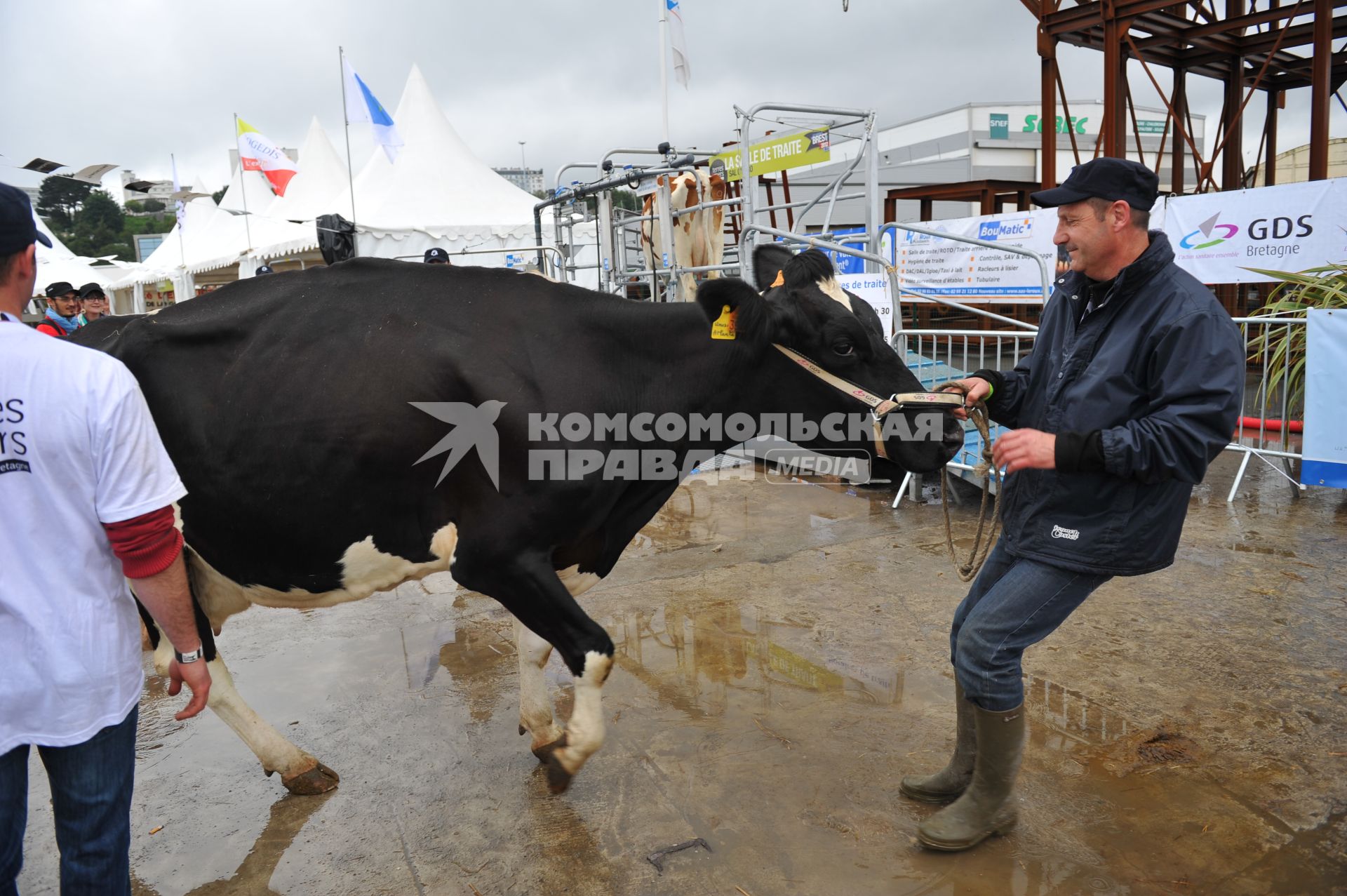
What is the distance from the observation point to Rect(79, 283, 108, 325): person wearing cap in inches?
341

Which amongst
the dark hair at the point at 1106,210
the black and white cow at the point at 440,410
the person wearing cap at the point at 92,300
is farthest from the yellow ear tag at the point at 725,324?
the person wearing cap at the point at 92,300

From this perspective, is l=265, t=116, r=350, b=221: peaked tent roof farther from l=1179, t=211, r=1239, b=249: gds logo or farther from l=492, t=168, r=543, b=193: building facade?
l=492, t=168, r=543, b=193: building facade

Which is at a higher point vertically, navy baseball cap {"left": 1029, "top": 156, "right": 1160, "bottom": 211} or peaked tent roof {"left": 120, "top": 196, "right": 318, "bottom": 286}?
peaked tent roof {"left": 120, "top": 196, "right": 318, "bottom": 286}

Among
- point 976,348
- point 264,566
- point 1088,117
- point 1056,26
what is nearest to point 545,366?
point 264,566

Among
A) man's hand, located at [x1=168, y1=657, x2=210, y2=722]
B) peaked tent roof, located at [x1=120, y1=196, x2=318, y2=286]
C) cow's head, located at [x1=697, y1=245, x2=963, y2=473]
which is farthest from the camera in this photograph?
peaked tent roof, located at [x1=120, y1=196, x2=318, y2=286]

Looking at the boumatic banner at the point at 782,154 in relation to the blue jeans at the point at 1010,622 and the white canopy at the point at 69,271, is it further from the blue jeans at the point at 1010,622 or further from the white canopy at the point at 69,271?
the white canopy at the point at 69,271

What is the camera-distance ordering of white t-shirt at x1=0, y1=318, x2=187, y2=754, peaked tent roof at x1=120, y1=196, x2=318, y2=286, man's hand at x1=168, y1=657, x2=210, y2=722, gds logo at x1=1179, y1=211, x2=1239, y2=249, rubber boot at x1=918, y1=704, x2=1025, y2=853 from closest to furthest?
white t-shirt at x1=0, y1=318, x2=187, y2=754
man's hand at x1=168, y1=657, x2=210, y2=722
rubber boot at x1=918, y1=704, x2=1025, y2=853
gds logo at x1=1179, y1=211, x2=1239, y2=249
peaked tent roof at x1=120, y1=196, x2=318, y2=286

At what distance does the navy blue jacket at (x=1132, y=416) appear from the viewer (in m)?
2.08

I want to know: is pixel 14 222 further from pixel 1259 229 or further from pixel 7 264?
pixel 1259 229

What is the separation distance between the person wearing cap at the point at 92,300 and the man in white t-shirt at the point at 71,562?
325 inches

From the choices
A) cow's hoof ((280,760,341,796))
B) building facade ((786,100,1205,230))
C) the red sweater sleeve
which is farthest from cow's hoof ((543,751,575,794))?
building facade ((786,100,1205,230))

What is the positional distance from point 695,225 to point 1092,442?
21.3ft

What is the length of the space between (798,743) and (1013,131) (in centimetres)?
2660

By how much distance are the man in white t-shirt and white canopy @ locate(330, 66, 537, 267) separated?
1346 centimetres
